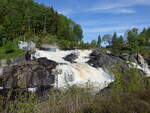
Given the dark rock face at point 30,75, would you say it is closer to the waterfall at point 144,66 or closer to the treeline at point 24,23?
the waterfall at point 144,66

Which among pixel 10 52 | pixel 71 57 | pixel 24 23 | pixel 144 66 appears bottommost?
pixel 144 66

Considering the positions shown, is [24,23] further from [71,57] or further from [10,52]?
[71,57]

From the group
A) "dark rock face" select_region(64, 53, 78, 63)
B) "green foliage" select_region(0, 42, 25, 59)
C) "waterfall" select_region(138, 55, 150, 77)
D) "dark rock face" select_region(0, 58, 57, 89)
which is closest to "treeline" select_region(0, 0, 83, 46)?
"green foliage" select_region(0, 42, 25, 59)

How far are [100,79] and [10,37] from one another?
64.8 feet

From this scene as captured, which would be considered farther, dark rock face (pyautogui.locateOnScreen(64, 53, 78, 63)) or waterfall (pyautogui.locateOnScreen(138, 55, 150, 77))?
dark rock face (pyautogui.locateOnScreen(64, 53, 78, 63))

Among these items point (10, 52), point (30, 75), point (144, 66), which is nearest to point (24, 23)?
point (10, 52)

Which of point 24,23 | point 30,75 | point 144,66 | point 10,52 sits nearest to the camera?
point 30,75

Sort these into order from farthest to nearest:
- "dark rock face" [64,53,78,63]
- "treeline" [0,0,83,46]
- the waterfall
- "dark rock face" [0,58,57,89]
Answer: "treeline" [0,0,83,46] → "dark rock face" [64,53,78,63] → the waterfall → "dark rock face" [0,58,57,89]

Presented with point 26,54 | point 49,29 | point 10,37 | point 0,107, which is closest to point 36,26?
point 49,29

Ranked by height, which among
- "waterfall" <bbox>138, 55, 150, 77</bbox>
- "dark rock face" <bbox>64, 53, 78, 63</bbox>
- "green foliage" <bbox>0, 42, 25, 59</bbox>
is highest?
"green foliage" <bbox>0, 42, 25, 59</bbox>

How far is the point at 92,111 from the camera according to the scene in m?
3.04

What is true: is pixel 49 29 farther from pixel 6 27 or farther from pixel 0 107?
pixel 0 107

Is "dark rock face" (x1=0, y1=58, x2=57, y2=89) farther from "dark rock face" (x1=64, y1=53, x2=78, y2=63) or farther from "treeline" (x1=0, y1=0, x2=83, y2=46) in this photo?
"treeline" (x1=0, y1=0, x2=83, y2=46)

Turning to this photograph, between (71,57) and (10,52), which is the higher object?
(10,52)
